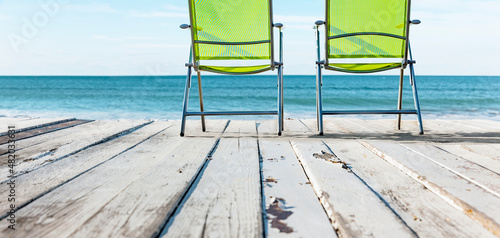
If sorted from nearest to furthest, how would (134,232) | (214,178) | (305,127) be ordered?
(134,232) → (214,178) → (305,127)

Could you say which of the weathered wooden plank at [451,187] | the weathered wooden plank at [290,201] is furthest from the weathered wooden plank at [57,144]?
the weathered wooden plank at [451,187]

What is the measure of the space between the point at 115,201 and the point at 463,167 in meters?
1.25

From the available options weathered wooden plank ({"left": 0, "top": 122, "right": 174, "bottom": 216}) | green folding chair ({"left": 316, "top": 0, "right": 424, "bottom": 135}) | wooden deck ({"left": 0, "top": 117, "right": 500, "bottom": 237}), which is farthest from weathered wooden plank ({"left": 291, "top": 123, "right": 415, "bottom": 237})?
green folding chair ({"left": 316, "top": 0, "right": 424, "bottom": 135})

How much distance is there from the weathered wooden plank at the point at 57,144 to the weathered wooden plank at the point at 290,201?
930 mm

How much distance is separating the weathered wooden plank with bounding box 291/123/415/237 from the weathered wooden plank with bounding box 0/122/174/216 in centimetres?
83

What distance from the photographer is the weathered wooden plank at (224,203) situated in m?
0.79

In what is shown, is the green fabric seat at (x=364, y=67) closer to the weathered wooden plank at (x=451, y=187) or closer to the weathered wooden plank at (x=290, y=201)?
the weathered wooden plank at (x=451, y=187)

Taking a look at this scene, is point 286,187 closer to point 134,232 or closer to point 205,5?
point 134,232

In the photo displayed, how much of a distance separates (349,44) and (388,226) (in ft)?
6.56

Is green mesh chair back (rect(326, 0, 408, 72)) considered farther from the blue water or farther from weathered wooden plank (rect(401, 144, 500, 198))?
the blue water

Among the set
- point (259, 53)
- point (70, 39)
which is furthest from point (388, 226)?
point (70, 39)

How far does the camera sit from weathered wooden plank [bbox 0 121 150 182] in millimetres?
1517

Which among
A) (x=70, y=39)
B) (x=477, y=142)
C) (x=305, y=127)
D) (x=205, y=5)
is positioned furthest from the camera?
(x=70, y=39)

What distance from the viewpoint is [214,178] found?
1.25m
